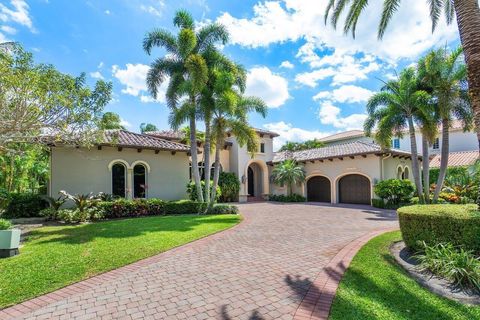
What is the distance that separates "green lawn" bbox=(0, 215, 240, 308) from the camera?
20.0ft

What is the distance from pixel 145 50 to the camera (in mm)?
18312

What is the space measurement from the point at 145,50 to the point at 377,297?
18163 millimetres

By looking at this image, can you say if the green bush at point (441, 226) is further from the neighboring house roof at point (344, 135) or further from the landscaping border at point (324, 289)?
the neighboring house roof at point (344, 135)

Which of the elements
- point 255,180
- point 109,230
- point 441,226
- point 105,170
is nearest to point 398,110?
point 441,226

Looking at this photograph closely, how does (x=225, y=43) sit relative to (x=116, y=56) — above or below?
above

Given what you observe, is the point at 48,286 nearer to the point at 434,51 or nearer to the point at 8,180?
the point at 434,51

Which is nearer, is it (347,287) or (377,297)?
(377,297)

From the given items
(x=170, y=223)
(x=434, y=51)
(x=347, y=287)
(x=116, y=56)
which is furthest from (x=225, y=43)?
(x=347, y=287)

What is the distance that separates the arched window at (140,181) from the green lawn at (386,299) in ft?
51.8

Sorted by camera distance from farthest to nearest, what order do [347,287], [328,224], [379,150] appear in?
1. [379,150]
2. [328,224]
3. [347,287]

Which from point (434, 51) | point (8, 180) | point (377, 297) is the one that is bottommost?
point (377, 297)

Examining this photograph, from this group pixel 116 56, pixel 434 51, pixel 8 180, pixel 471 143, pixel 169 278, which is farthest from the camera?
pixel 471 143

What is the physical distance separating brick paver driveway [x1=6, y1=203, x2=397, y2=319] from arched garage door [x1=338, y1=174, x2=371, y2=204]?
16.7m

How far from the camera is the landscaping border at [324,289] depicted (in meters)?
4.75
